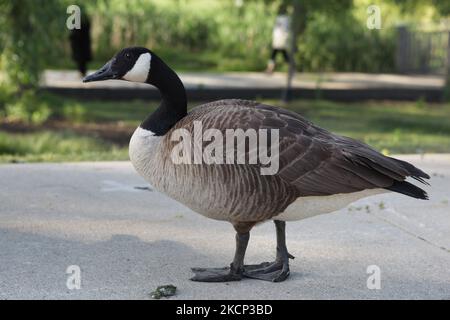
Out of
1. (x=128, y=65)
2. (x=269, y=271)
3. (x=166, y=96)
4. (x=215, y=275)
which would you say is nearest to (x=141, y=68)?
(x=128, y=65)

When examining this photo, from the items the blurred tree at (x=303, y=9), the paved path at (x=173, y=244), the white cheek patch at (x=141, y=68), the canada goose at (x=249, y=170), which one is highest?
the blurred tree at (x=303, y=9)

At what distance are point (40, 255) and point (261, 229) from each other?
1.70 m

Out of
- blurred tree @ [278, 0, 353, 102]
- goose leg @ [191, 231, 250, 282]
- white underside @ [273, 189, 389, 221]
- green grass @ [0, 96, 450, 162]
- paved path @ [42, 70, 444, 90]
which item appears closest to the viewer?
white underside @ [273, 189, 389, 221]

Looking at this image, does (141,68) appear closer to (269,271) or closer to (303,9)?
(269,271)

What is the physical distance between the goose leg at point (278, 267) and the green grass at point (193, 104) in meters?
4.03

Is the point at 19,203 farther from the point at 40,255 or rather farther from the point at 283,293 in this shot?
the point at 283,293

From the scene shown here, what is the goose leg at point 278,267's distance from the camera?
4629mm

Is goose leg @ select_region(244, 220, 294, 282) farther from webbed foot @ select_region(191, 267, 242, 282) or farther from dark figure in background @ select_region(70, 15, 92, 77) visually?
dark figure in background @ select_region(70, 15, 92, 77)

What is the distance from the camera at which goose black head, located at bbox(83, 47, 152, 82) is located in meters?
4.57

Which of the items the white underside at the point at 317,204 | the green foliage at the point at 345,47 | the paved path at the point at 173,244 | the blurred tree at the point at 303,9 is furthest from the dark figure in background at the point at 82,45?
the white underside at the point at 317,204

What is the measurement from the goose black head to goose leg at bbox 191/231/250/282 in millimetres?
1106

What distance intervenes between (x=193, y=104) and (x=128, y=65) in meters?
9.55

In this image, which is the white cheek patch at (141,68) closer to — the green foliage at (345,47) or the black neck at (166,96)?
the black neck at (166,96)

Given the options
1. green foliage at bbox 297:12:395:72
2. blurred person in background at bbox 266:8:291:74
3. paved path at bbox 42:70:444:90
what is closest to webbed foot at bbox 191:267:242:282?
paved path at bbox 42:70:444:90
